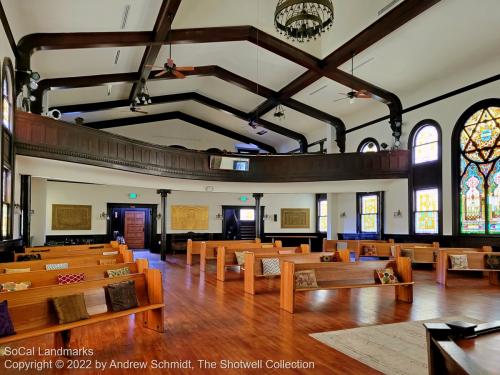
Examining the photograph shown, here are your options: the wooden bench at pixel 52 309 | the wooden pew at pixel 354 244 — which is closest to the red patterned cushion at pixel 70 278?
the wooden bench at pixel 52 309

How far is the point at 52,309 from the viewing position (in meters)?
3.54

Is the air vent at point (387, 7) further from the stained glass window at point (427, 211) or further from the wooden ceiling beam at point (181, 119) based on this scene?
the wooden ceiling beam at point (181, 119)

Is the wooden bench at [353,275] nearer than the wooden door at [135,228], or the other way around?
the wooden bench at [353,275]

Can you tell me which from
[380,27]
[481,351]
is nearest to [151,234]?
[380,27]

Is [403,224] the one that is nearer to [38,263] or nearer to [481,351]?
[38,263]

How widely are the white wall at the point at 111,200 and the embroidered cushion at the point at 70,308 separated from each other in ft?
26.4

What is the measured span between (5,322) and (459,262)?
302 inches

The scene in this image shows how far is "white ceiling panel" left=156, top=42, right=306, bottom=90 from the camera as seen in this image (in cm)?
1026

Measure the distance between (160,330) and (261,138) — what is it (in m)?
13.7

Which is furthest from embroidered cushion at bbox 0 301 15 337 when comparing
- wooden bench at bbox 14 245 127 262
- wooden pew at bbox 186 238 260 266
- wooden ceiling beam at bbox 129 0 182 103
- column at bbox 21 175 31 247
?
wooden pew at bbox 186 238 260 266

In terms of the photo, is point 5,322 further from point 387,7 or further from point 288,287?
point 387,7

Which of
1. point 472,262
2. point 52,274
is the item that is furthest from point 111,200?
point 472,262

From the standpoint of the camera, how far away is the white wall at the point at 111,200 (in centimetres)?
1071

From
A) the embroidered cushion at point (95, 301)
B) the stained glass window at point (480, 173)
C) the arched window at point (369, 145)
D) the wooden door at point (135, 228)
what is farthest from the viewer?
the wooden door at point (135, 228)
